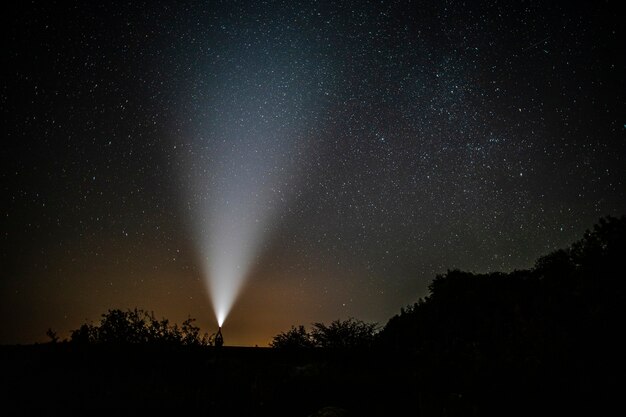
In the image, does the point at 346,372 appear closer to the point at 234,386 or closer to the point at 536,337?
the point at 234,386

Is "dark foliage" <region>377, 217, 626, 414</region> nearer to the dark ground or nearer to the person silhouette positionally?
the dark ground

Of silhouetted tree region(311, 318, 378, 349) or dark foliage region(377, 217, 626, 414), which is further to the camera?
silhouetted tree region(311, 318, 378, 349)

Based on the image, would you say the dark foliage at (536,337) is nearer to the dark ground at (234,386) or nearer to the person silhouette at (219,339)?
the dark ground at (234,386)

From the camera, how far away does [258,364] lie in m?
12.6

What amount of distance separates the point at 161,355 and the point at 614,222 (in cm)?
1886

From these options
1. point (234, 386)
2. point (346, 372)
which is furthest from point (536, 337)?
point (234, 386)

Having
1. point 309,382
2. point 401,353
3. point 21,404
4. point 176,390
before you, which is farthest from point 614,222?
point 21,404

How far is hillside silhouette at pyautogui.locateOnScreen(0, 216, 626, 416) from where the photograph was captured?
972 centimetres

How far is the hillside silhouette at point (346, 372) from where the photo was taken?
9719 millimetres

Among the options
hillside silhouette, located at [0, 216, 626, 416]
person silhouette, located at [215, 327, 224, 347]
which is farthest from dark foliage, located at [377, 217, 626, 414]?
person silhouette, located at [215, 327, 224, 347]

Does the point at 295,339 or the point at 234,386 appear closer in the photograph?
the point at 234,386

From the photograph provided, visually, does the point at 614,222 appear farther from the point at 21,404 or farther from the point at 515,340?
the point at 21,404

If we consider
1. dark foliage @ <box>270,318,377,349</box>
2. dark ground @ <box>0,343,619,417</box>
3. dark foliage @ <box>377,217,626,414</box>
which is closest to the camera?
dark ground @ <box>0,343,619,417</box>

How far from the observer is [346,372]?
12617 millimetres
